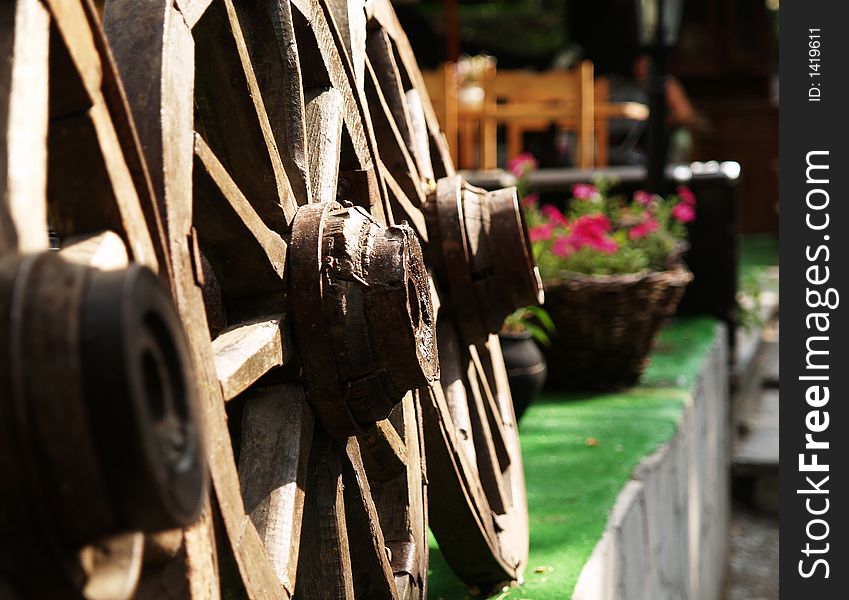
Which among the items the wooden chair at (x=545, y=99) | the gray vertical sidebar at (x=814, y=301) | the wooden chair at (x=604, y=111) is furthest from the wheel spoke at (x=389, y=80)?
the wooden chair at (x=604, y=111)

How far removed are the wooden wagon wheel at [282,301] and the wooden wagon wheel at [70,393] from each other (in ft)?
0.62

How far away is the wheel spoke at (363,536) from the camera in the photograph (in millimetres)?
1438

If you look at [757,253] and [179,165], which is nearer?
[179,165]

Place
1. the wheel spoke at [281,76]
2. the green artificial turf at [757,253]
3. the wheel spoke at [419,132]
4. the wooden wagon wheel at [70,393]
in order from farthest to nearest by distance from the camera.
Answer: the green artificial turf at [757,253], the wheel spoke at [419,132], the wheel spoke at [281,76], the wooden wagon wheel at [70,393]

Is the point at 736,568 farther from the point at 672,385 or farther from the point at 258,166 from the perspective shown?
the point at 258,166

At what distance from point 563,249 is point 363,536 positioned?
263 cm

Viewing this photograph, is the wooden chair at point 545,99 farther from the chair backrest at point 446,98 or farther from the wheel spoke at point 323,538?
the wheel spoke at point 323,538

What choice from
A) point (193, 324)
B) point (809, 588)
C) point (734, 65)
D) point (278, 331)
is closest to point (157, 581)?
point (193, 324)

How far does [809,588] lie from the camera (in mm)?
3188

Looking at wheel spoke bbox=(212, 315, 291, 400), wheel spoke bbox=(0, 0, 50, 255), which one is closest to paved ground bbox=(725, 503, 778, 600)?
wheel spoke bbox=(212, 315, 291, 400)

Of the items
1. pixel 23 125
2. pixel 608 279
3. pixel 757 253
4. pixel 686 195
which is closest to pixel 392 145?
pixel 23 125

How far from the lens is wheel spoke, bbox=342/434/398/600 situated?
1438 mm

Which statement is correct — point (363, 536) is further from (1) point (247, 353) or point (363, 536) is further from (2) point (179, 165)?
(2) point (179, 165)

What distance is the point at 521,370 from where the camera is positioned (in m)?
3.11
